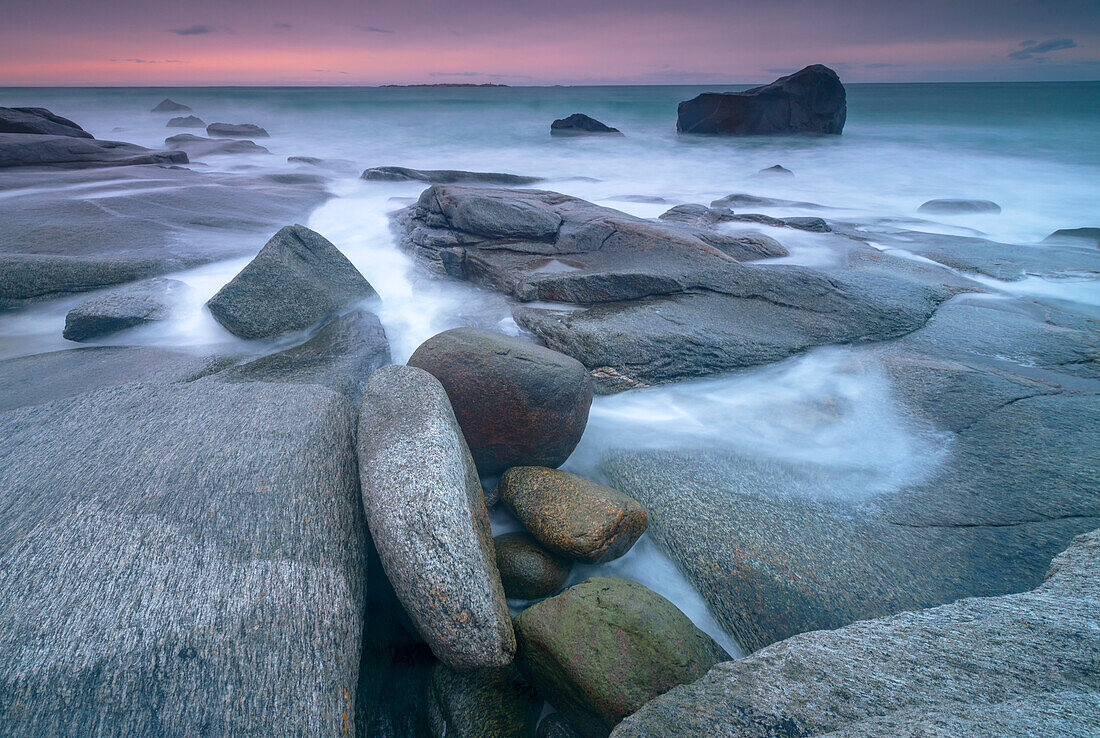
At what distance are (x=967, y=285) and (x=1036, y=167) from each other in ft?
47.5

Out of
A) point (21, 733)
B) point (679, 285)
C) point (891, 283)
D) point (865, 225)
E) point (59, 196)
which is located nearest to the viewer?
point (21, 733)

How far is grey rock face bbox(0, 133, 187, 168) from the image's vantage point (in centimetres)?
897

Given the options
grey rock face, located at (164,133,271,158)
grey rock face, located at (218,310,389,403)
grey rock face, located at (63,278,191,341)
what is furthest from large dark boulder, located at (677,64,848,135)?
grey rock face, located at (63,278,191,341)

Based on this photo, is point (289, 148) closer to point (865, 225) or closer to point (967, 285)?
point (865, 225)

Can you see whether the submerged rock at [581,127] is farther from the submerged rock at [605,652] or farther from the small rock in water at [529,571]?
the submerged rock at [605,652]

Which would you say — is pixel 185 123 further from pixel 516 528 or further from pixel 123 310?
pixel 516 528

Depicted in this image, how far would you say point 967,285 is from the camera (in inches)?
213

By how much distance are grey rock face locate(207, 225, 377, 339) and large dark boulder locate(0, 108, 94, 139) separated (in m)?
10.9

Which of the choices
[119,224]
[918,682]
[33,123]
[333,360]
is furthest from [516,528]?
[33,123]

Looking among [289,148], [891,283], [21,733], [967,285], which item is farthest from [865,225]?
[289,148]

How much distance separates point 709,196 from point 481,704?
11.6 m

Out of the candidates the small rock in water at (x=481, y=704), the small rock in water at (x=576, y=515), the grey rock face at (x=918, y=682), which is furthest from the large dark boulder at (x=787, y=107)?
the small rock in water at (x=481, y=704)

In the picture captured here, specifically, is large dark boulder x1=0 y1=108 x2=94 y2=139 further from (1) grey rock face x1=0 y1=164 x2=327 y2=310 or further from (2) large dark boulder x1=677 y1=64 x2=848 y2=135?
(2) large dark boulder x1=677 y1=64 x2=848 y2=135

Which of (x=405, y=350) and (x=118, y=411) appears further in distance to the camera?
(x=405, y=350)
